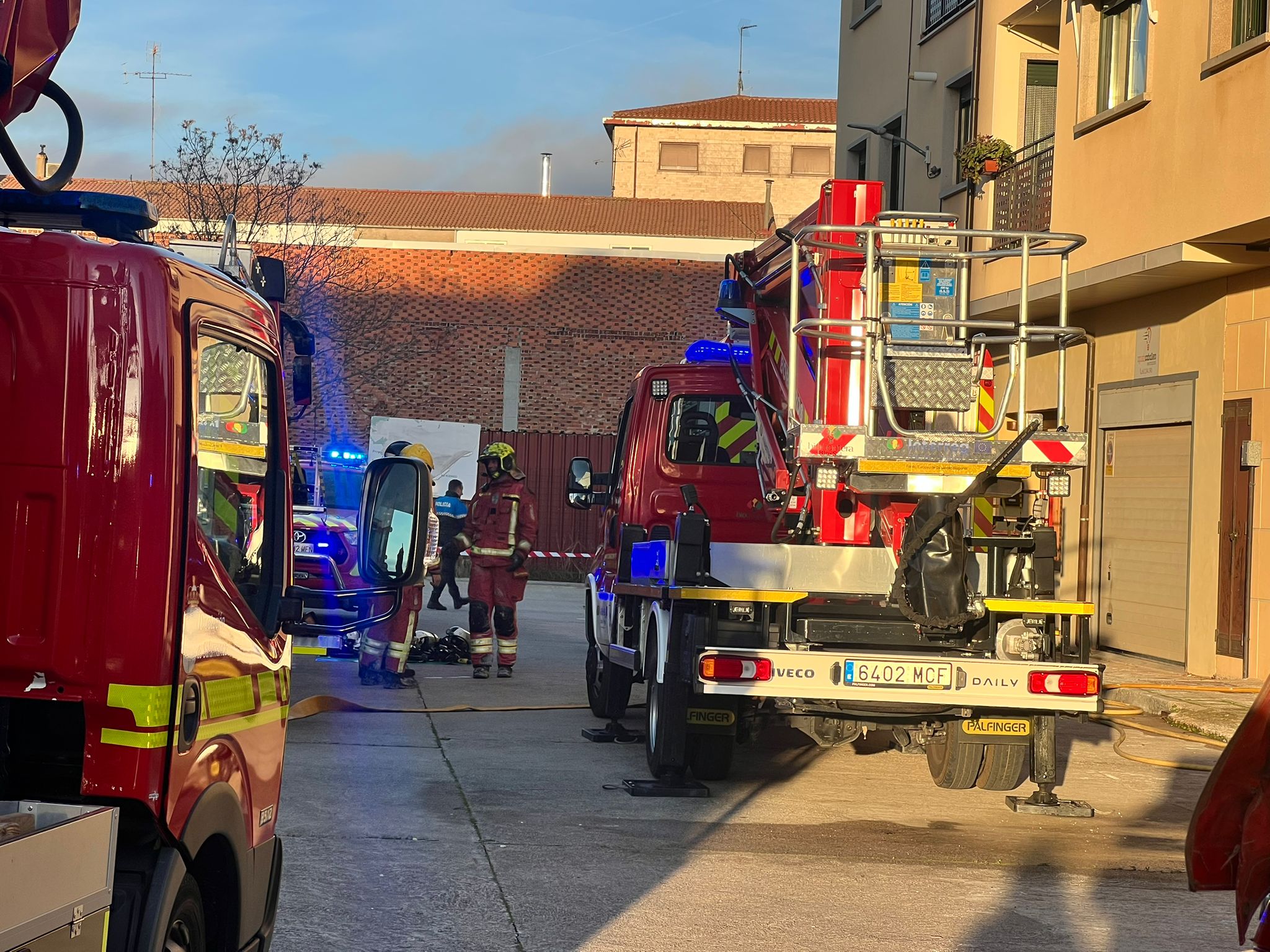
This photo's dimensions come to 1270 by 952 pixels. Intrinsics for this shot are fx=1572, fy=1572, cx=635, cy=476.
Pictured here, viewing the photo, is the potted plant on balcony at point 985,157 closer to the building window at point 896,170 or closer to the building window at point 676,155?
the building window at point 896,170

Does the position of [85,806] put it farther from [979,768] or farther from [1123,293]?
[1123,293]

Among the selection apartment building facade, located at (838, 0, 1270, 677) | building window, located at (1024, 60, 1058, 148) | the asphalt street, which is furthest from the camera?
building window, located at (1024, 60, 1058, 148)

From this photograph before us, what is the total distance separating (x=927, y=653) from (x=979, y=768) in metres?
1.04

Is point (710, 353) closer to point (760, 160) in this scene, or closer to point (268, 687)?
point (268, 687)

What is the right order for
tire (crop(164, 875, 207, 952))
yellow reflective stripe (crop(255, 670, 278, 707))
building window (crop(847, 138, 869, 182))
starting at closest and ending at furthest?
1. tire (crop(164, 875, 207, 952))
2. yellow reflective stripe (crop(255, 670, 278, 707))
3. building window (crop(847, 138, 869, 182))

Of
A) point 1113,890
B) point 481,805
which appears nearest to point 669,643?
point 481,805

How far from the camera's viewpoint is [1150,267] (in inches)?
572

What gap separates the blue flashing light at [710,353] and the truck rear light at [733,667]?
3278mm

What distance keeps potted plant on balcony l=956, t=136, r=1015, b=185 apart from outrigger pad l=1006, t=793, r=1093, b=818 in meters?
12.1

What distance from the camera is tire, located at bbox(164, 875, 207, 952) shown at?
3.40 meters

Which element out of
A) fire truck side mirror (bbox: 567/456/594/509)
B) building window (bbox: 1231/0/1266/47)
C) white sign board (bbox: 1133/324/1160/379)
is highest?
building window (bbox: 1231/0/1266/47)

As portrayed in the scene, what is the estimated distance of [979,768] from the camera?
8.79 meters

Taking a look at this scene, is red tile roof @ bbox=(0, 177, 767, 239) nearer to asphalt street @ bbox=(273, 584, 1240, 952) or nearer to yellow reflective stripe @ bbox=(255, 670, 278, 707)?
asphalt street @ bbox=(273, 584, 1240, 952)

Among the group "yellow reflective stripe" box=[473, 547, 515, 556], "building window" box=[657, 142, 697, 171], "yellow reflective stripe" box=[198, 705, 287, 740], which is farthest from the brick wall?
"yellow reflective stripe" box=[198, 705, 287, 740]
